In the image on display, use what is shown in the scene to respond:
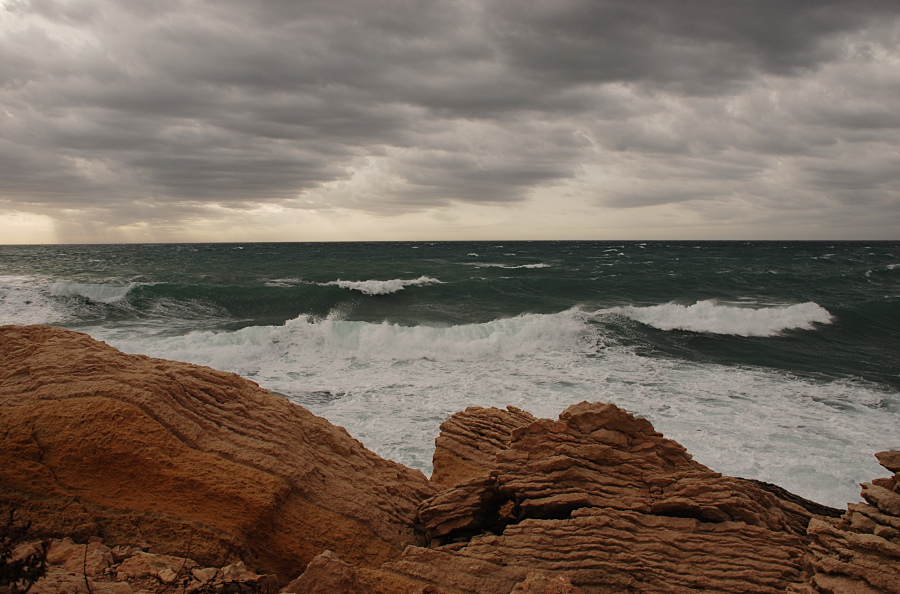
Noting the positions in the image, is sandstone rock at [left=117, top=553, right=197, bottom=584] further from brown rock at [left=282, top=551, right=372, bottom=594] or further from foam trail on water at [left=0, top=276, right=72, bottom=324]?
foam trail on water at [left=0, top=276, right=72, bottom=324]

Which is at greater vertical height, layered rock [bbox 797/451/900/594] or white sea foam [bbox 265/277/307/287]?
white sea foam [bbox 265/277/307/287]

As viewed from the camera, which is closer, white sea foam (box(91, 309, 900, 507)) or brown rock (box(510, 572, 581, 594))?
brown rock (box(510, 572, 581, 594))

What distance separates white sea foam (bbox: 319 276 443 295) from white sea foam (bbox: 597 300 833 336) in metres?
15.8

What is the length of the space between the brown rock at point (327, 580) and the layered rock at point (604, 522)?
61 centimetres

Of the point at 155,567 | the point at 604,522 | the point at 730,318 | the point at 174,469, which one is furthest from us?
the point at 730,318

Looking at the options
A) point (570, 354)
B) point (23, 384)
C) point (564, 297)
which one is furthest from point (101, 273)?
point (23, 384)

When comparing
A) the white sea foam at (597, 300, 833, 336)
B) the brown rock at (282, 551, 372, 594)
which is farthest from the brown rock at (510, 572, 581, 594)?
the white sea foam at (597, 300, 833, 336)

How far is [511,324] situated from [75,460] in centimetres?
1939

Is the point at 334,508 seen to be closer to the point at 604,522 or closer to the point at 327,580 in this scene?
the point at 327,580

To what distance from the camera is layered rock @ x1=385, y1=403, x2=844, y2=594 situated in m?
4.42

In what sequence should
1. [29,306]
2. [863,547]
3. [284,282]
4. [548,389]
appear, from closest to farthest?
1. [863,547]
2. [548,389]
3. [29,306]
4. [284,282]

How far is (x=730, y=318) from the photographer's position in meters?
25.3

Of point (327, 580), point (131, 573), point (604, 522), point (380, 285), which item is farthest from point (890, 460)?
point (380, 285)

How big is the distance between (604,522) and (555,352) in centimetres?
1455
